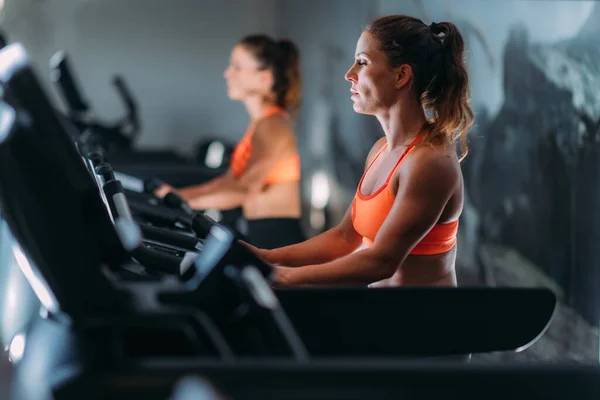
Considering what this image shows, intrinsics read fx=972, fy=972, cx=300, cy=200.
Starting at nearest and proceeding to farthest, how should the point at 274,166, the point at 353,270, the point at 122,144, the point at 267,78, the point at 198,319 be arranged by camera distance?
1. the point at 198,319
2. the point at 353,270
3. the point at 274,166
4. the point at 267,78
5. the point at 122,144

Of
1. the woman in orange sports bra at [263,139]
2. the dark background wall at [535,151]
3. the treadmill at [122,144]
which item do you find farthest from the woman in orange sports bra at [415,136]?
the treadmill at [122,144]

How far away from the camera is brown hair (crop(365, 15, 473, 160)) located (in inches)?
73.0

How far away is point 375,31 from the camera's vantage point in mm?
1889

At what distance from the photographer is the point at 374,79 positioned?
1871 millimetres

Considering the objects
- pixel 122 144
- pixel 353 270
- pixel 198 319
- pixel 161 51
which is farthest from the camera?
pixel 161 51

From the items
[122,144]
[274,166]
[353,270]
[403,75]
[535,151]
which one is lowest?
[122,144]

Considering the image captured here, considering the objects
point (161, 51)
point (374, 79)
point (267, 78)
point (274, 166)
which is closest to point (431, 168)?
point (374, 79)

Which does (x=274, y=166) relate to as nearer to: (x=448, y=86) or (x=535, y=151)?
(x=535, y=151)

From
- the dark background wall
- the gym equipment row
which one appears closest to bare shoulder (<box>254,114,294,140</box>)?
the dark background wall

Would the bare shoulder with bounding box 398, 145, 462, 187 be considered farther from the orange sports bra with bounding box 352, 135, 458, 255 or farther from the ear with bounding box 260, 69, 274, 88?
the ear with bounding box 260, 69, 274, 88

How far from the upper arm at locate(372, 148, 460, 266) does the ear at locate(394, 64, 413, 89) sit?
0.15 metres

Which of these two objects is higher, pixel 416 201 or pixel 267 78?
pixel 416 201

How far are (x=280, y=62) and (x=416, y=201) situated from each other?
1.93m

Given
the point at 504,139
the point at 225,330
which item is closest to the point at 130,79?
the point at 504,139
